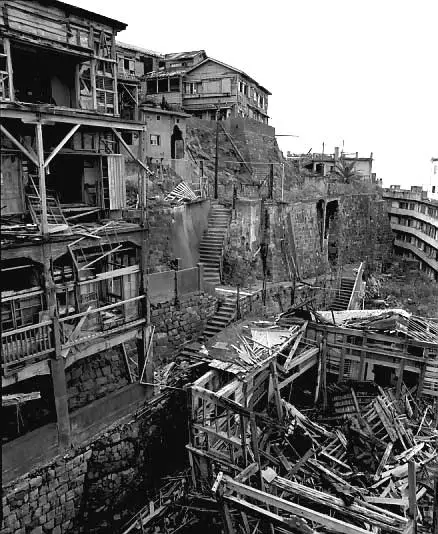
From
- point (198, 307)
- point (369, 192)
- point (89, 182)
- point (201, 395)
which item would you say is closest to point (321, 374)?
point (198, 307)

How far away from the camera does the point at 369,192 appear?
3756 cm

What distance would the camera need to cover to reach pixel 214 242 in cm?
2341

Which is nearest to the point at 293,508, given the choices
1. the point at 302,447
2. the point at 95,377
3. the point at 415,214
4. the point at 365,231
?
the point at 302,447

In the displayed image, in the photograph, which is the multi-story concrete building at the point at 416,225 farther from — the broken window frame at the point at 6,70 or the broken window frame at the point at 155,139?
the broken window frame at the point at 6,70

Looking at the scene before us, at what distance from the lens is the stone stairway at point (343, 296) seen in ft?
83.8

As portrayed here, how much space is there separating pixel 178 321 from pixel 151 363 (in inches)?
121

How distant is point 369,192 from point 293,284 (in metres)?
17.0

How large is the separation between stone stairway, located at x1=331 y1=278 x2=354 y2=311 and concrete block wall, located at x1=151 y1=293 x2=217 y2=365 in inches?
351

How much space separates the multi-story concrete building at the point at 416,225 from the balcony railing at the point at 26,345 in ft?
106

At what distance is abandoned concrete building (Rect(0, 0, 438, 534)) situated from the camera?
11.9 metres

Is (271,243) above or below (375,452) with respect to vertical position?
above

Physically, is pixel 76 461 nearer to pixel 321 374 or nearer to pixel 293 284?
pixel 321 374

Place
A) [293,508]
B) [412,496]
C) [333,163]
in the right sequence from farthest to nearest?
[333,163] < [293,508] < [412,496]

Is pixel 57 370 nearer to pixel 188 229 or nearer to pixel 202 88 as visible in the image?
pixel 188 229
